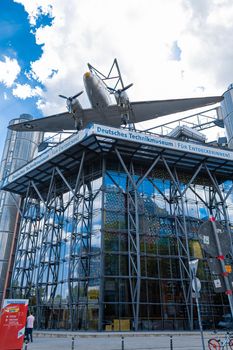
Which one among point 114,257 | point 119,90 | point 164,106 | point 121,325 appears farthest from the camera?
point 164,106

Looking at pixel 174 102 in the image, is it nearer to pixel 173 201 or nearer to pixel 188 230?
pixel 173 201

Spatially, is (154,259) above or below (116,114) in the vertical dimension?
below

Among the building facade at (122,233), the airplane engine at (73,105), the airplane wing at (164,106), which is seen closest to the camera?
the building facade at (122,233)

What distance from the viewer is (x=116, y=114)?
34844mm

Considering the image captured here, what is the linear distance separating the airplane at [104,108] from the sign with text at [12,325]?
23027 mm

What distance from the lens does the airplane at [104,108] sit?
31.0m

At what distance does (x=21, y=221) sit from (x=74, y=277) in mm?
13500

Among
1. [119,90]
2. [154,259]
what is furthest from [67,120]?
[154,259]

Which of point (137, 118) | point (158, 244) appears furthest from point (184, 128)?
point (158, 244)

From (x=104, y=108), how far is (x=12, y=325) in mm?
25838

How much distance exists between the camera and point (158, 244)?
90.5ft

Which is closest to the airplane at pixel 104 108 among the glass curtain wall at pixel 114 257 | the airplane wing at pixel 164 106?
the airplane wing at pixel 164 106

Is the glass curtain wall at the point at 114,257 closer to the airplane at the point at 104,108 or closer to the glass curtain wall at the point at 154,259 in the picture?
the glass curtain wall at the point at 154,259

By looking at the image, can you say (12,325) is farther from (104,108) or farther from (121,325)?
(104,108)
